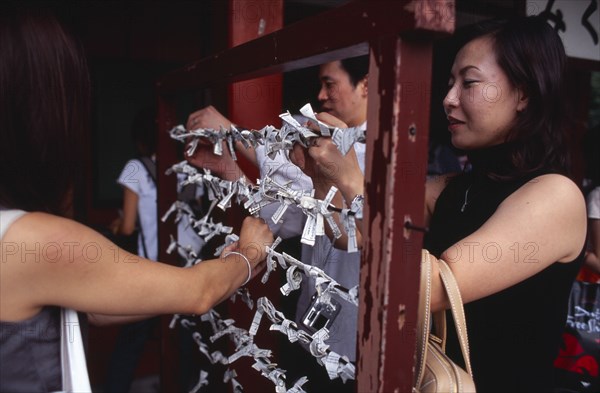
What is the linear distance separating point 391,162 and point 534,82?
76 centimetres

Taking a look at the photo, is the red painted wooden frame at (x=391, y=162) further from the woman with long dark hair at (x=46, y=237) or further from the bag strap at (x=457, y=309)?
the woman with long dark hair at (x=46, y=237)

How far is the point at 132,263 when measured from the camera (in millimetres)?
1014

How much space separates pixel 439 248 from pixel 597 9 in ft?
9.56

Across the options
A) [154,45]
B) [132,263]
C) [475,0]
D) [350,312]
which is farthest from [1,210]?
[475,0]

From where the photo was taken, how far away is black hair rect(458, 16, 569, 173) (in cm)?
125

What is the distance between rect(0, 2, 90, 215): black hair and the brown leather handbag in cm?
79

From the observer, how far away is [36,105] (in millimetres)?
988

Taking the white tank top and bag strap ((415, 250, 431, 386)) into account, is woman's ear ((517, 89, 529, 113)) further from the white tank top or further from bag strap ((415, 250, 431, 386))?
the white tank top

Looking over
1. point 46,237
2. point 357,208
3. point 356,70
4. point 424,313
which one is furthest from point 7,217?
point 356,70

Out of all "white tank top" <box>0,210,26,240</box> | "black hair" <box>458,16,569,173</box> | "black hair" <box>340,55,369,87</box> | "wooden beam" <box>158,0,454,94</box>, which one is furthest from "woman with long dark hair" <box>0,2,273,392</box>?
"black hair" <box>340,55,369,87</box>

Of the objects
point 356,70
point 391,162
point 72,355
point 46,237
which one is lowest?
point 72,355

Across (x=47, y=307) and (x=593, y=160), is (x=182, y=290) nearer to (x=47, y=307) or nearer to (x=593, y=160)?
(x=47, y=307)

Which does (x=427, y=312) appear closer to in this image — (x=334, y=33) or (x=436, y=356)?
(x=436, y=356)

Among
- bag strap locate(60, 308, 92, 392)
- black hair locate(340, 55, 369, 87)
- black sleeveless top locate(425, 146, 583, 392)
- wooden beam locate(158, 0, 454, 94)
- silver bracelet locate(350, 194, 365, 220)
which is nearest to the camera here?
wooden beam locate(158, 0, 454, 94)
